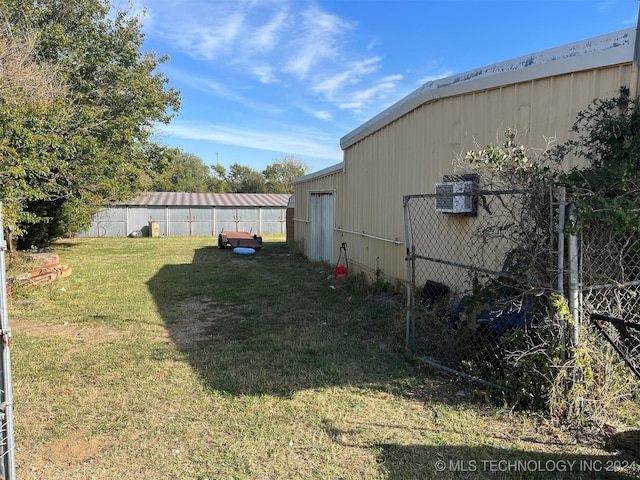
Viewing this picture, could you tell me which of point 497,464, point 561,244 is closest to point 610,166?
point 561,244

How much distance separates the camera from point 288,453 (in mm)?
2869

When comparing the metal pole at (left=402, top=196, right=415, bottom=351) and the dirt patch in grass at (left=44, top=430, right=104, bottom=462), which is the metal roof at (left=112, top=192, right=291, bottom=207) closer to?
the metal pole at (left=402, top=196, right=415, bottom=351)

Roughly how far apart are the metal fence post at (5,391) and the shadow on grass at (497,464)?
2208mm

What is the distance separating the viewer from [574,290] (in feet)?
9.83

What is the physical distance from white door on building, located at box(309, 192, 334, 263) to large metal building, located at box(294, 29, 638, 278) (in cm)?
38

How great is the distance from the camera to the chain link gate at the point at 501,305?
3.16 metres

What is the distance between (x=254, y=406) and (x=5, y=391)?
1.75m

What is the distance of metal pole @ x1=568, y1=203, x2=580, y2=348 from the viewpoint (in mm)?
2959

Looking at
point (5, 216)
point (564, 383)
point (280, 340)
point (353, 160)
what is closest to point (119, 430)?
point (280, 340)

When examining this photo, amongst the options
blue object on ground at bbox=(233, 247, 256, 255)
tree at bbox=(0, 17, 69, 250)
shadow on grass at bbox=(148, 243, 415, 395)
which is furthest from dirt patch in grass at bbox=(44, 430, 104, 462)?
blue object on ground at bbox=(233, 247, 256, 255)

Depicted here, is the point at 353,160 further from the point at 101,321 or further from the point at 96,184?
the point at 96,184

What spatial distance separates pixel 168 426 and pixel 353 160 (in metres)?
7.66

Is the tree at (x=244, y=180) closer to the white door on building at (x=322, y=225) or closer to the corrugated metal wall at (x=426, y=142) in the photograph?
the white door on building at (x=322, y=225)

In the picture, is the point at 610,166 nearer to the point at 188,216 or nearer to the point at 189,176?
the point at 188,216
